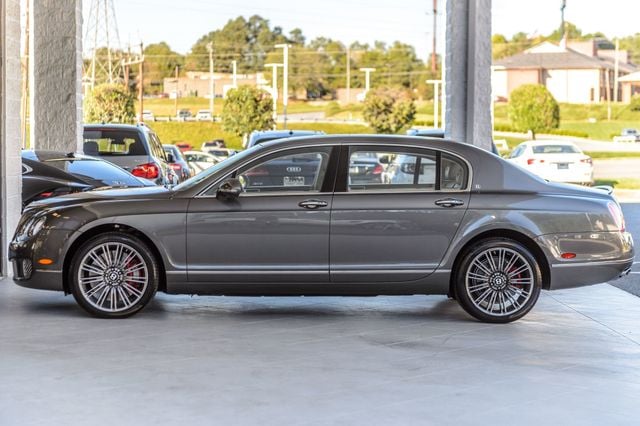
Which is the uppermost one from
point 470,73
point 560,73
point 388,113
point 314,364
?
point 560,73

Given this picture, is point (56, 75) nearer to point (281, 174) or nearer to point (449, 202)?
point (281, 174)

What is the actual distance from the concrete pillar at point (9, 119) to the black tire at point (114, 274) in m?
2.85

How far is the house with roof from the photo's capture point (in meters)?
116

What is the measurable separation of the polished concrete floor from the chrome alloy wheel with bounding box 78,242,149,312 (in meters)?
0.20

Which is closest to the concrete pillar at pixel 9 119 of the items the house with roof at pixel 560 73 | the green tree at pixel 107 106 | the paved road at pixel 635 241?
the paved road at pixel 635 241

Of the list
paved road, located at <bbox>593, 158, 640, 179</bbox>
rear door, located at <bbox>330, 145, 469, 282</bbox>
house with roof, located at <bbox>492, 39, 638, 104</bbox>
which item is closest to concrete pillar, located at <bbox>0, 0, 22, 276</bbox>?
rear door, located at <bbox>330, 145, 469, 282</bbox>

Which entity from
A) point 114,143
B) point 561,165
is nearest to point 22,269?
point 114,143

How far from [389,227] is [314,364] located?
2.04 meters

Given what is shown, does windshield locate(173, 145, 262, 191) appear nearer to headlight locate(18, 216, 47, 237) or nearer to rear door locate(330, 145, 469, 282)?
rear door locate(330, 145, 469, 282)

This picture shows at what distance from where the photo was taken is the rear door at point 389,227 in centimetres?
947

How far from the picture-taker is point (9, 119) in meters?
12.1

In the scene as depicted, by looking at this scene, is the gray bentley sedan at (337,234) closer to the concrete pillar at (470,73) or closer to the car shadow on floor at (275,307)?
the car shadow on floor at (275,307)

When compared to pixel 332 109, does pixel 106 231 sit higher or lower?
lower

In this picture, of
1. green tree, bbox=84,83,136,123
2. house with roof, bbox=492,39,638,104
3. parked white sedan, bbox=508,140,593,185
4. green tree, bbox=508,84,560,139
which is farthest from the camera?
house with roof, bbox=492,39,638,104
